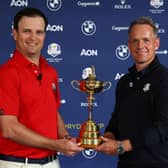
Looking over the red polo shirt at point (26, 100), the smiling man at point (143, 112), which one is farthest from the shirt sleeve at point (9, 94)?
the smiling man at point (143, 112)

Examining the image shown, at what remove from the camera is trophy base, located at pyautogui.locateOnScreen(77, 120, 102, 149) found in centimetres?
225

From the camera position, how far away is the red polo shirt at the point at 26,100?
2109mm

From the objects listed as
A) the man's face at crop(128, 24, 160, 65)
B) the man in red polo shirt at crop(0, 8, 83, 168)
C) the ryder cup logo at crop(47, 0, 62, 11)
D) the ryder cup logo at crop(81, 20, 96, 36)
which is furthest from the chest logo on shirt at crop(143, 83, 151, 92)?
the ryder cup logo at crop(47, 0, 62, 11)

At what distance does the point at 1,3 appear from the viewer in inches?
142

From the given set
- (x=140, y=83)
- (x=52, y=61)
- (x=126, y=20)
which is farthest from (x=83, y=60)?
(x=140, y=83)

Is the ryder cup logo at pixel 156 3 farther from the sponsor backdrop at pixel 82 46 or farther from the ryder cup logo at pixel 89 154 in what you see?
the ryder cup logo at pixel 89 154

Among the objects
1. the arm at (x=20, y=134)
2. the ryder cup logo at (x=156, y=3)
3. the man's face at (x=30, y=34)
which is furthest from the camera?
the ryder cup logo at (x=156, y=3)

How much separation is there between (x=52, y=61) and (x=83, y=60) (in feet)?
0.86

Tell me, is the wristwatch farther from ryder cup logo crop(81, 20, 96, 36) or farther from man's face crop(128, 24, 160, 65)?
ryder cup logo crop(81, 20, 96, 36)

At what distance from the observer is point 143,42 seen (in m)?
2.24

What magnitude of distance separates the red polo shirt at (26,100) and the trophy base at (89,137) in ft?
0.53

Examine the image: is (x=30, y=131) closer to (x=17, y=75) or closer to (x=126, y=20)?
(x=17, y=75)

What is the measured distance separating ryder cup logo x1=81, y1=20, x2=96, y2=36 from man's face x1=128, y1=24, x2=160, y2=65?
1.32 metres

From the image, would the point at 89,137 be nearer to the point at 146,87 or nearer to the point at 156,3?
the point at 146,87
